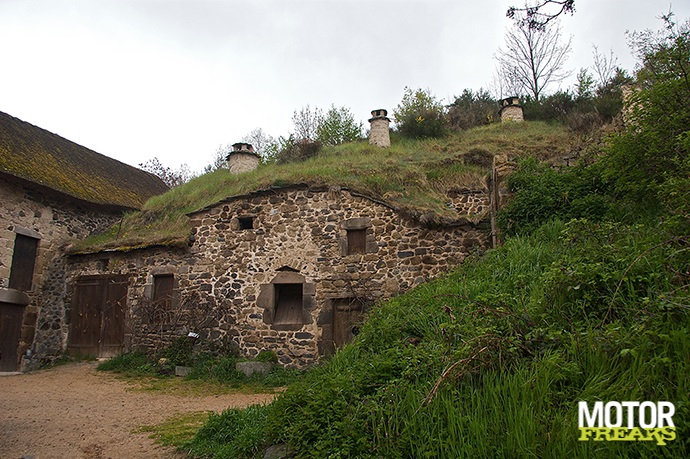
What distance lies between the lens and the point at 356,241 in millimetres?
10938

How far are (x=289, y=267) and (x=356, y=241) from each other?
1828mm

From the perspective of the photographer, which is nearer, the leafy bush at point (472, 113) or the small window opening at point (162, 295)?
the small window opening at point (162, 295)

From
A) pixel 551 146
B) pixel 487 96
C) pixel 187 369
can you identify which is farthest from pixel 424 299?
pixel 487 96

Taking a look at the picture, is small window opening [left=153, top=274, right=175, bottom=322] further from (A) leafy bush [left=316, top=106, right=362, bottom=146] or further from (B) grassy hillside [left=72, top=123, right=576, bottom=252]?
(A) leafy bush [left=316, top=106, right=362, bottom=146]

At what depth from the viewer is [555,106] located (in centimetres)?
1959

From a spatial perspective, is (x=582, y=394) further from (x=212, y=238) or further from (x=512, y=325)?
(x=212, y=238)

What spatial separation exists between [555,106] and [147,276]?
18.1 metres

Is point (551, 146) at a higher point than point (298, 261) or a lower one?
higher

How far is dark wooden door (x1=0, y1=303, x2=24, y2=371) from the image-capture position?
12.0 meters

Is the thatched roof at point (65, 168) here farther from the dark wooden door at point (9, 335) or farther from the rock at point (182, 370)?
the rock at point (182, 370)

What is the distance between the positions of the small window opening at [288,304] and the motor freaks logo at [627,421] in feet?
27.5

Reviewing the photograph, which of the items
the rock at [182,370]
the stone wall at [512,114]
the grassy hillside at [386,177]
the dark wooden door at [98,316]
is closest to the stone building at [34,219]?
the dark wooden door at [98,316]

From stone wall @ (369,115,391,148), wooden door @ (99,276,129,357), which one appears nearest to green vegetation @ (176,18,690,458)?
wooden door @ (99,276,129,357)

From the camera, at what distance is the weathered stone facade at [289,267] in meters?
10.4
